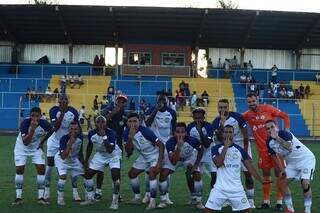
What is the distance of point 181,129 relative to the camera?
10688 millimetres

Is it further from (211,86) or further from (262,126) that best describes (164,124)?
(211,86)

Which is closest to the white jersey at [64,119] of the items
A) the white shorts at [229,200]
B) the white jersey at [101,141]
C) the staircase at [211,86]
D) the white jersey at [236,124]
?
the white jersey at [101,141]

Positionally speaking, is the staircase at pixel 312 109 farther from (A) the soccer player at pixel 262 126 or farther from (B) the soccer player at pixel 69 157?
(B) the soccer player at pixel 69 157

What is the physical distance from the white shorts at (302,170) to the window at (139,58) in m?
34.1

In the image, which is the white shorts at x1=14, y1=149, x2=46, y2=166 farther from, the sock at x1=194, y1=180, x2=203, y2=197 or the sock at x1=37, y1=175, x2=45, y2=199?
the sock at x1=194, y1=180, x2=203, y2=197

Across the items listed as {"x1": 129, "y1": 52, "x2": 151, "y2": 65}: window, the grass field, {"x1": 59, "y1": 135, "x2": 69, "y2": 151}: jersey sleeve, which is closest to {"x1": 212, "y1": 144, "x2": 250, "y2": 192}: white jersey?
the grass field

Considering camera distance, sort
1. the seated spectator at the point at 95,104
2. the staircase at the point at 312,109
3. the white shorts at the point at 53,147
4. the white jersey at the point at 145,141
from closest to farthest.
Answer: the white jersey at the point at 145,141
the white shorts at the point at 53,147
the seated spectator at the point at 95,104
the staircase at the point at 312,109

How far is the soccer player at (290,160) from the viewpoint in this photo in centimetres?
1000

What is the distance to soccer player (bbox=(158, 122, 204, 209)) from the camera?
10781mm

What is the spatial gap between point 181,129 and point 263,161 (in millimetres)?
1761

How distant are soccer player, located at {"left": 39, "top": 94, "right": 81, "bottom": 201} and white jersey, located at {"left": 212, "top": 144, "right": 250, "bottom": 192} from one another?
3227mm

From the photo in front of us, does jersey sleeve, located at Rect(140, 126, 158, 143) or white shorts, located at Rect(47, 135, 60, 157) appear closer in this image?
jersey sleeve, located at Rect(140, 126, 158, 143)

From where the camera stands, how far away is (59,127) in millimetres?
11586

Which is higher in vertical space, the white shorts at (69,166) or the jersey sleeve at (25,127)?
the jersey sleeve at (25,127)
